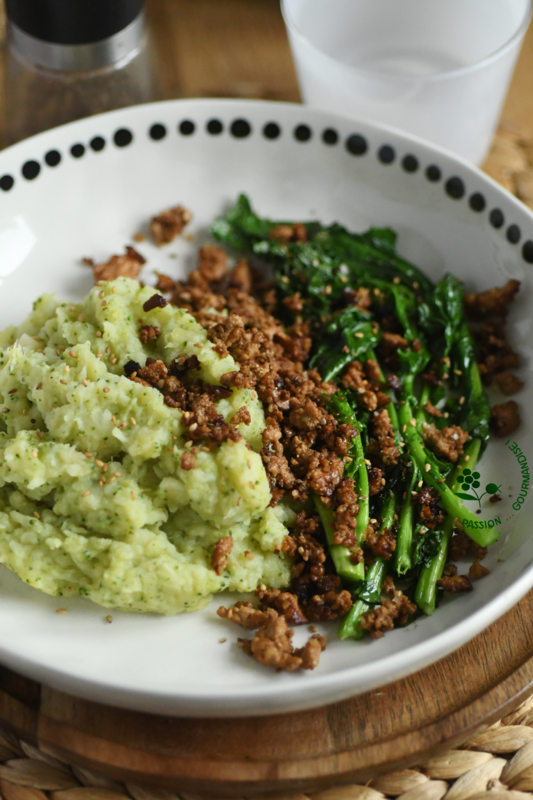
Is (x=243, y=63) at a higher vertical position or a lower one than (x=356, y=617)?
higher

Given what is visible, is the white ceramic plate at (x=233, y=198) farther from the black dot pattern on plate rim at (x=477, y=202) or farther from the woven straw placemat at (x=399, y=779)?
the woven straw placemat at (x=399, y=779)

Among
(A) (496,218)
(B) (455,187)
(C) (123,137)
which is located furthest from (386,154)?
(C) (123,137)

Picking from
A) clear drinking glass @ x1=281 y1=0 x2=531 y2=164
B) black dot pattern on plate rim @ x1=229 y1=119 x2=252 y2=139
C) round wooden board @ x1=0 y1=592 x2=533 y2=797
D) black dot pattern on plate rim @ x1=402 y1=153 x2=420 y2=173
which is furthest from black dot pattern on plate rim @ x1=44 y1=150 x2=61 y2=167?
round wooden board @ x1=0 y1=592 x2=533 y2=797

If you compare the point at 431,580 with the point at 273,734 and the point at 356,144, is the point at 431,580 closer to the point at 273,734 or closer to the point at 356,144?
the point at 273,734

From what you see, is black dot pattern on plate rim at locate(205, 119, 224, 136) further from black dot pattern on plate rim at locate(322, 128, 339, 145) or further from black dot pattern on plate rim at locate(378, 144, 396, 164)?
black dot pattern on plate rim at locate(378, 144, 396, 164)

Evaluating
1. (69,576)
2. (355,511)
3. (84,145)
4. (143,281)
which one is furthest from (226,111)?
(69,576)

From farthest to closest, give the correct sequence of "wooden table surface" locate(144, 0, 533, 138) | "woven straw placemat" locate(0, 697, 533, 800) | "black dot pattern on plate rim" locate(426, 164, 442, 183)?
"wooden table surface" locate(144, 0, 533, 138), "black dot pattern on plate rim" locate(426, 164, 442, 183), "woven straw placemat" locate(0, 697, 533, 800)

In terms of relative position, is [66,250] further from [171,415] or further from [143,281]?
[171,415]
